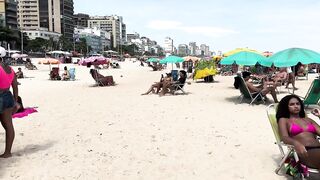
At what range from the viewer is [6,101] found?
4.66 metres

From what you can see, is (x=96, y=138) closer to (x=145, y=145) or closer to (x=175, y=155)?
(x=145, y=145)

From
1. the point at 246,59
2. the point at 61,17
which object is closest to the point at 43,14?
the point at 61,17

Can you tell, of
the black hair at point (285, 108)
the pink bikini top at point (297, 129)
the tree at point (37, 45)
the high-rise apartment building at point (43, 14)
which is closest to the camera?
the pink bikini top at point (297, 129)

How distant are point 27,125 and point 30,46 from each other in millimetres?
103568

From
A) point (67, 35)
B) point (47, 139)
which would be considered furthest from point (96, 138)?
point (67, 35)

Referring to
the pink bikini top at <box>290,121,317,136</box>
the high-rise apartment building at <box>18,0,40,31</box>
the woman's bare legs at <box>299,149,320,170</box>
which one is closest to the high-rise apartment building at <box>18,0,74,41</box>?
the high-rise apartment building at <box>18,0,40,31</box>

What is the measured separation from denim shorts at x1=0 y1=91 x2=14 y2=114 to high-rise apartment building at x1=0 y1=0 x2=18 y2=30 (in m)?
103

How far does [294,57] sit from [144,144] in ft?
16.3

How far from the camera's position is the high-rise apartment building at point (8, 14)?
100m

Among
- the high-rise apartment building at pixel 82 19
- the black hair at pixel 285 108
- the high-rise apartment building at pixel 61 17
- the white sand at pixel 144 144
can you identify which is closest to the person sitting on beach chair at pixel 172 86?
the white sand at pixel 144 144

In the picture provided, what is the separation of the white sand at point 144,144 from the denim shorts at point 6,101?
74cm

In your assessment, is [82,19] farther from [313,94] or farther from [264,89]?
[313,94]

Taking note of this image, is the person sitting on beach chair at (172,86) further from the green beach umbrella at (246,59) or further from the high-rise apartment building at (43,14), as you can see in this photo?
the high-rise apartment building at (43,14)

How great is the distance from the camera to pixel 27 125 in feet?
→ 24.0
